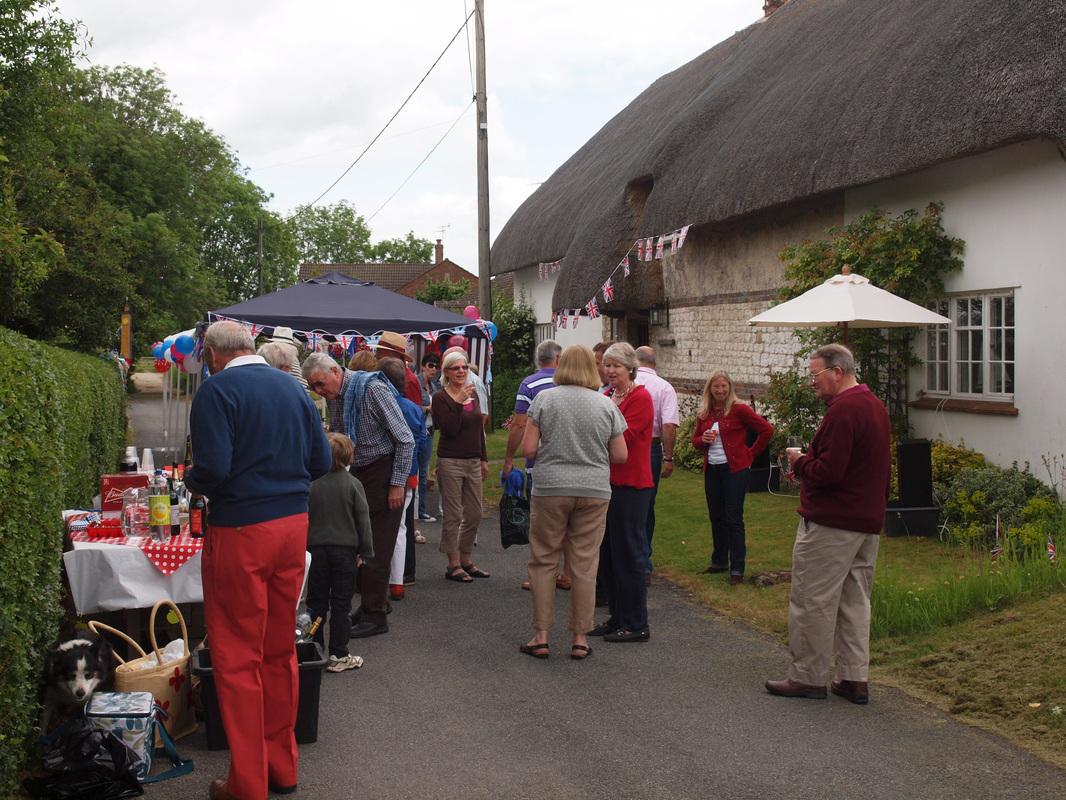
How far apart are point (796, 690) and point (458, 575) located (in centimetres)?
376

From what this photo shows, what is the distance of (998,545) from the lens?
30.3 ft

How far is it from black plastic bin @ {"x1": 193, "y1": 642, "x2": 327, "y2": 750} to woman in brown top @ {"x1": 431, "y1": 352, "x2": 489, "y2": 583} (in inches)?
147

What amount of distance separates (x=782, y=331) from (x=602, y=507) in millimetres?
9089

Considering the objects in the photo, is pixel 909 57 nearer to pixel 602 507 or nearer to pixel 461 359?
pixel 461 359

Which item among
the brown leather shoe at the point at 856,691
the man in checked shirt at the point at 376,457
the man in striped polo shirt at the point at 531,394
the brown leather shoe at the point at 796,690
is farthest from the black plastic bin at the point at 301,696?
the man in striped polo shirt at the point at 531,394

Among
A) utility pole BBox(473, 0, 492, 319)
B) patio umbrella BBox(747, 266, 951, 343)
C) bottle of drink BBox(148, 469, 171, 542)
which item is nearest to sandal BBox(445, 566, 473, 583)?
bottle of drink BBox(148, 469, 171, 542)

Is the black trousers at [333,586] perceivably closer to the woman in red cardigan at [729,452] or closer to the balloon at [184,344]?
the woman in red cardigan at [729,452]

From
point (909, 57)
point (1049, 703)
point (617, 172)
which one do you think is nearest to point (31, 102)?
point (617, 172)

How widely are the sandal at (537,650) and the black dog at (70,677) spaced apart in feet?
8.94

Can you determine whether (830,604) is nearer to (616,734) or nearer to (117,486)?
(616,734)

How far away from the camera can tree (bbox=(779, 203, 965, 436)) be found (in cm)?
1138

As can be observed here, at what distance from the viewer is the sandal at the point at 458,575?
29.8ft

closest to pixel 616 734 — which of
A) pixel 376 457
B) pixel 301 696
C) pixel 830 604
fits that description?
pixel 830 604

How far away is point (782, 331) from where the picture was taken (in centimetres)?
1514
